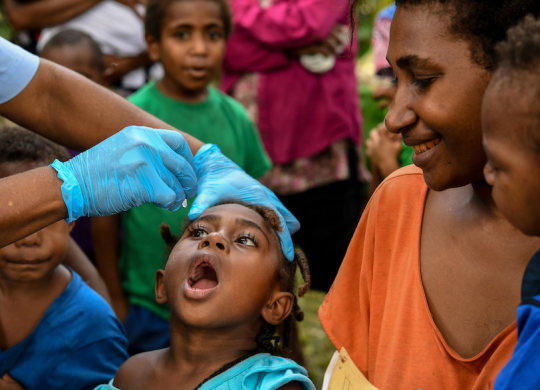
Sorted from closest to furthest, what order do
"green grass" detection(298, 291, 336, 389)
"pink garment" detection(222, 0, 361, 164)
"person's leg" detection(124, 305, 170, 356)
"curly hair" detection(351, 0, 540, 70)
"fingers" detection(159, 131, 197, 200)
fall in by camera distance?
1. "curly hair" detection(351, 0, 540, 70)
2. "fingers" detection(159, 131, 197, 200)
3. "person's leg" detection(124, 305, 170, 356)
4. "pink garment" detection(222, 0, 361, 164)
5. "green grass" detection(298, 291, 336, 389)

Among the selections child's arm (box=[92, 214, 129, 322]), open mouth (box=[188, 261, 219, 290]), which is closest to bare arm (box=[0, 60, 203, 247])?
open mouth (box=[188, 261, 219, 290])

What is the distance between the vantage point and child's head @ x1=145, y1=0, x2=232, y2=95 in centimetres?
306

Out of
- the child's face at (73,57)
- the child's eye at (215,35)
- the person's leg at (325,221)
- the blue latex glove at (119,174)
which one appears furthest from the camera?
the person's leg at (325,221)

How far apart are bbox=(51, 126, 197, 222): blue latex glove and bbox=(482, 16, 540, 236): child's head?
951 mm

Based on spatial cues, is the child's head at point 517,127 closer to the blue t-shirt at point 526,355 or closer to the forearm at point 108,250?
the blue t-shirt at point 526,355

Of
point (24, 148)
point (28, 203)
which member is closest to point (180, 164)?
point (28, 203)

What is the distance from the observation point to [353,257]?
174 cm

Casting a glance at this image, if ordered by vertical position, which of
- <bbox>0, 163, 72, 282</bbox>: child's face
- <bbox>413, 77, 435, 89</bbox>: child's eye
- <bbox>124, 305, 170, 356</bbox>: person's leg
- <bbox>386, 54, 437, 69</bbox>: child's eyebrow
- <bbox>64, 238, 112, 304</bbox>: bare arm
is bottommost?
<bbox>124, 305, 170, 356</bbox>: person's leg

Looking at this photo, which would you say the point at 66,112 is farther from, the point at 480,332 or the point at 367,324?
the point at 480,332

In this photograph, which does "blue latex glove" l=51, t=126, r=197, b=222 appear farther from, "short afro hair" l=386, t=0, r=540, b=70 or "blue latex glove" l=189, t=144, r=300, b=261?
"short afro hair" l=386, t=0, r=540, b=70

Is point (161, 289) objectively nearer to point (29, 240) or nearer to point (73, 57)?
point (29, 240)

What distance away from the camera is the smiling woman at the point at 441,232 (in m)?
1.32

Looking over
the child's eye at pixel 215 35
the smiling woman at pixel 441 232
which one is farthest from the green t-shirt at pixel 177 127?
the smiling woman at pixel 441 232

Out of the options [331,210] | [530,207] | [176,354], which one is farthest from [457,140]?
[331,210]
